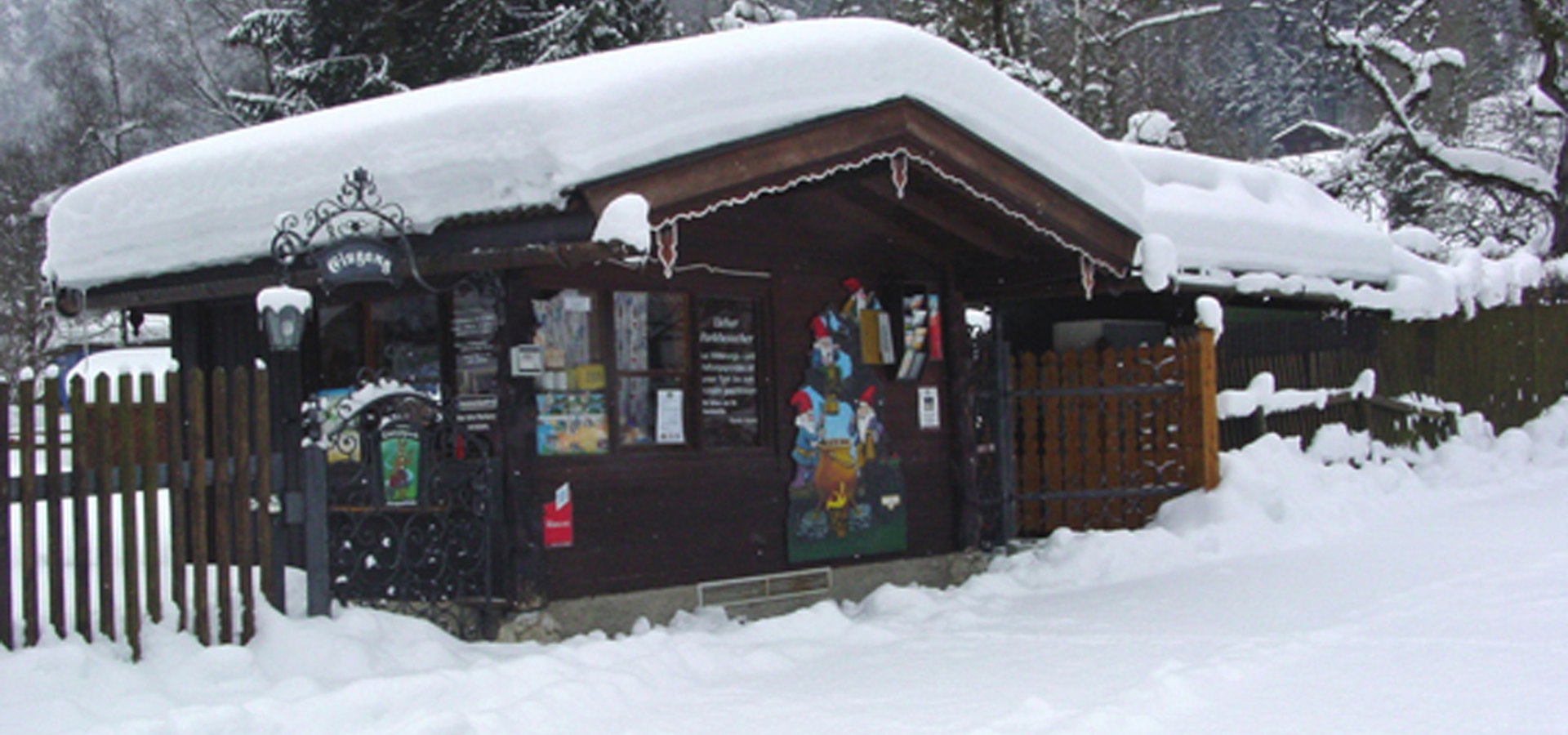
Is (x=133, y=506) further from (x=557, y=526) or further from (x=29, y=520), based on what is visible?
(x=557, y=526)

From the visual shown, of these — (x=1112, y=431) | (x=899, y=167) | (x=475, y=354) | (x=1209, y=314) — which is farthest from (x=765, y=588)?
(x=1209, y=314)

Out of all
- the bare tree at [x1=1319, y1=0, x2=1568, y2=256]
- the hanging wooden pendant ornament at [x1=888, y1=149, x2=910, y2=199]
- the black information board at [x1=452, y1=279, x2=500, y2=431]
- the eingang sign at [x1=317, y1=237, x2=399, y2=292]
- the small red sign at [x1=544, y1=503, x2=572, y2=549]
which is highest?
the bare tree at [x1=1319, y1=0, x2=1568, y2=256]

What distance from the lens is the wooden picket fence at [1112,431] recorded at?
1224 centimetres

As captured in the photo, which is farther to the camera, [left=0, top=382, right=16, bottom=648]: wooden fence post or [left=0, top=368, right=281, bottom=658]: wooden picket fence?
[left=0, top=368, right=281, bottom=658]: wooden picket fence

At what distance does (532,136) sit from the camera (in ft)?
25.2

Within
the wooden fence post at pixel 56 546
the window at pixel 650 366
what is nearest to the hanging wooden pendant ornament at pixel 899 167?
the window at pixel 650 366

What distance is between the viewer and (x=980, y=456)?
12.2 metres

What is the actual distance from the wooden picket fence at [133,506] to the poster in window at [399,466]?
3.72 ft

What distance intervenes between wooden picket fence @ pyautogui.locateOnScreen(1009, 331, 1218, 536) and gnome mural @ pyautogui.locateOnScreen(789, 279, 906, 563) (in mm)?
2097

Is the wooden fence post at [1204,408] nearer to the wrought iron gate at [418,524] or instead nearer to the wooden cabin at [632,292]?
the wooden cabin at [632,292]

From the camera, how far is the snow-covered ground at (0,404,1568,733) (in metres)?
6.21

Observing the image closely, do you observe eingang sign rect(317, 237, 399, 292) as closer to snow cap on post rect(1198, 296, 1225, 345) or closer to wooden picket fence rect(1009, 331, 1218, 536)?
wooden picket fence rect(1009, 331, 1218, 536)

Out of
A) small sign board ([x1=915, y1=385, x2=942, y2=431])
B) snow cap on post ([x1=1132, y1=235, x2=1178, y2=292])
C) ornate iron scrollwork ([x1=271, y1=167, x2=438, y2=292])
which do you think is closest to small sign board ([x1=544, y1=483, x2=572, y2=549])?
ornate iron scrollwork ([x1=271, y1=167, x2=438, y2=292])

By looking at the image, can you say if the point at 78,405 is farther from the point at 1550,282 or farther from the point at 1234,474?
the point at 1550,282
